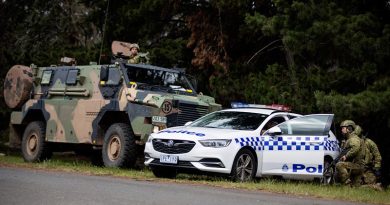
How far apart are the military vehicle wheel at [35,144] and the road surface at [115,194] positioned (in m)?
6.71

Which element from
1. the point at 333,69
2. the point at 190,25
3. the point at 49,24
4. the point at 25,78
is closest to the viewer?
the point at 333,69

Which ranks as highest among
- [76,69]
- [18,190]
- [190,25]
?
[190,25]

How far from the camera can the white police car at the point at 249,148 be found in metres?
12.4

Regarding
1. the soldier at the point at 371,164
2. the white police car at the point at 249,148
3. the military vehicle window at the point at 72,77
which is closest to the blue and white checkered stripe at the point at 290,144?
the white police car at the point at 249,148

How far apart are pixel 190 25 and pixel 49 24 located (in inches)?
309

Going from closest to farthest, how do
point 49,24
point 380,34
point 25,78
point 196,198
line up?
point 196,198, point 380,34, point 25,78, point 49,24

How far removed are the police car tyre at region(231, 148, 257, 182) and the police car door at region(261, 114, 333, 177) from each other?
298 mm

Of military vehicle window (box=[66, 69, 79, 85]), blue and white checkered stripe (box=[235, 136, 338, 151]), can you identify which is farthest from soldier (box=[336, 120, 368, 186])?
military vehicle window (box=[66, 69, 79, 85])

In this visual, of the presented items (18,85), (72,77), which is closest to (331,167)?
(72,77)

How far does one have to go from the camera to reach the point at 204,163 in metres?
12.4

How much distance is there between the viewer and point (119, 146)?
1527 centimetres

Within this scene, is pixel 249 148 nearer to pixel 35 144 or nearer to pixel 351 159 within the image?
pixel 351 159

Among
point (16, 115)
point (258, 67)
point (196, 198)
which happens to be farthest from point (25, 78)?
point (196, 198)

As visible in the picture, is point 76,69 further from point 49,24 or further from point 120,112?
point 49,24
